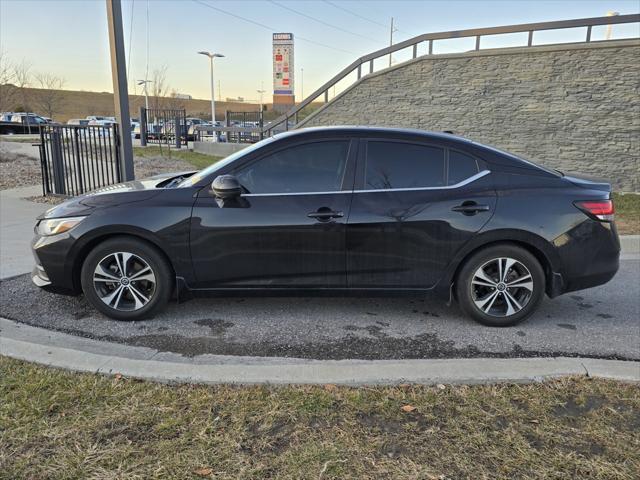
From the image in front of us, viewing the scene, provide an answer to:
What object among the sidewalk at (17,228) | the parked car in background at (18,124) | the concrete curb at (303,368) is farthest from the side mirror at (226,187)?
the parked car in background at (18,124)

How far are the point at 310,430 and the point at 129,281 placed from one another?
217 centimetres

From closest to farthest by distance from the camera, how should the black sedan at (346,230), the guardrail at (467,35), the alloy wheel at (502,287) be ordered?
the black sedan at (346,230), the alloy wheel at (502,287), the guardrail at (467,35)

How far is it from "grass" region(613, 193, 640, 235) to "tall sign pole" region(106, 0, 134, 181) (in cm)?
807

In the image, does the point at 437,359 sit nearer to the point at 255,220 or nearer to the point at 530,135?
the point at 255,220

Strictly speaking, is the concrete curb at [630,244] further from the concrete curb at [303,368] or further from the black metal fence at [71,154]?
the black metal fence at [71,154]

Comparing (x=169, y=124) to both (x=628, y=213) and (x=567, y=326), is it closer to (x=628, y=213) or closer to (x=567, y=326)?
(x=628, y=213)

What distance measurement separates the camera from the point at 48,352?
341 cm

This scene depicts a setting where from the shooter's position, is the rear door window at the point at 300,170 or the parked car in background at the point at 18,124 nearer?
the rear door window at the point at 300,170

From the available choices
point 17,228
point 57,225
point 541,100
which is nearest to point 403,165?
point 57,225

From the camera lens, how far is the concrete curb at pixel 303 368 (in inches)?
123

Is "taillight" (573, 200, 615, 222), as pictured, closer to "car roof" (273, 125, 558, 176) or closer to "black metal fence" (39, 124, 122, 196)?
"car roof" (273, 125, 558, 176)

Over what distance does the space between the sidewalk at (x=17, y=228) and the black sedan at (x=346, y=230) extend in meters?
1.90

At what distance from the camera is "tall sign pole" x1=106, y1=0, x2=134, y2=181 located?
736cm

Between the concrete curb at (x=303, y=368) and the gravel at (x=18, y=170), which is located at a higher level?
the gravel at (x=18, y=170)
